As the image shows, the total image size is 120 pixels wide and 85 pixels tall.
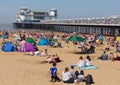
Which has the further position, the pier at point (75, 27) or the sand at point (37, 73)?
the pier at point (75, 27)

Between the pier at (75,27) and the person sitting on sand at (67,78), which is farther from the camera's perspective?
the pier at (75,27)

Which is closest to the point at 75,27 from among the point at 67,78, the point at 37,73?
the point at 37,73

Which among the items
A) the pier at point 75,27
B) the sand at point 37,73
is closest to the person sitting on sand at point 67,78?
the sand at point 37,73

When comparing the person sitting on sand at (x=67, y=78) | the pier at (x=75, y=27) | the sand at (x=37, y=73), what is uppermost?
the person sitting on sand at (x=67, y=78)

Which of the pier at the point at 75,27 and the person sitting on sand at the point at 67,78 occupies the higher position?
the person sitting on sand at the point at 67,78

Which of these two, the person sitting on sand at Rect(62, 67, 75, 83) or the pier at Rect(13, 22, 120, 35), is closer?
the person sitting on sand at Rect(62, 67, 75, 83)

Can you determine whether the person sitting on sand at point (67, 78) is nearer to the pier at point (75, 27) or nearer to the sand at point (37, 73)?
Result: the sand at point (37, 73)

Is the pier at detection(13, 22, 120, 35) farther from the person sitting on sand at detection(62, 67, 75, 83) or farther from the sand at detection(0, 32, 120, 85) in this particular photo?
the person sitting on sand at detection(62, 67, 75, 83)

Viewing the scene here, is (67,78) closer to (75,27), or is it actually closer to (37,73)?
(37,73)

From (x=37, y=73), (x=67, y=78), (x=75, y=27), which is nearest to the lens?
(x=67, y=78)

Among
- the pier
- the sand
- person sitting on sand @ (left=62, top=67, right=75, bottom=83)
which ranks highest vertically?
person sitting on sand @ (left=62, top=67, right=75, bottom=83)

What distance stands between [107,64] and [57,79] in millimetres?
5264

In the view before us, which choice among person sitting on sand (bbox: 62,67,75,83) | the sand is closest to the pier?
→ the sand

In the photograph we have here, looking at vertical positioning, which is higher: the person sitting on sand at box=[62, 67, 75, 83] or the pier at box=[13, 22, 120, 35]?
the person sitting on sand at box=[62, 67, 75, 83]
